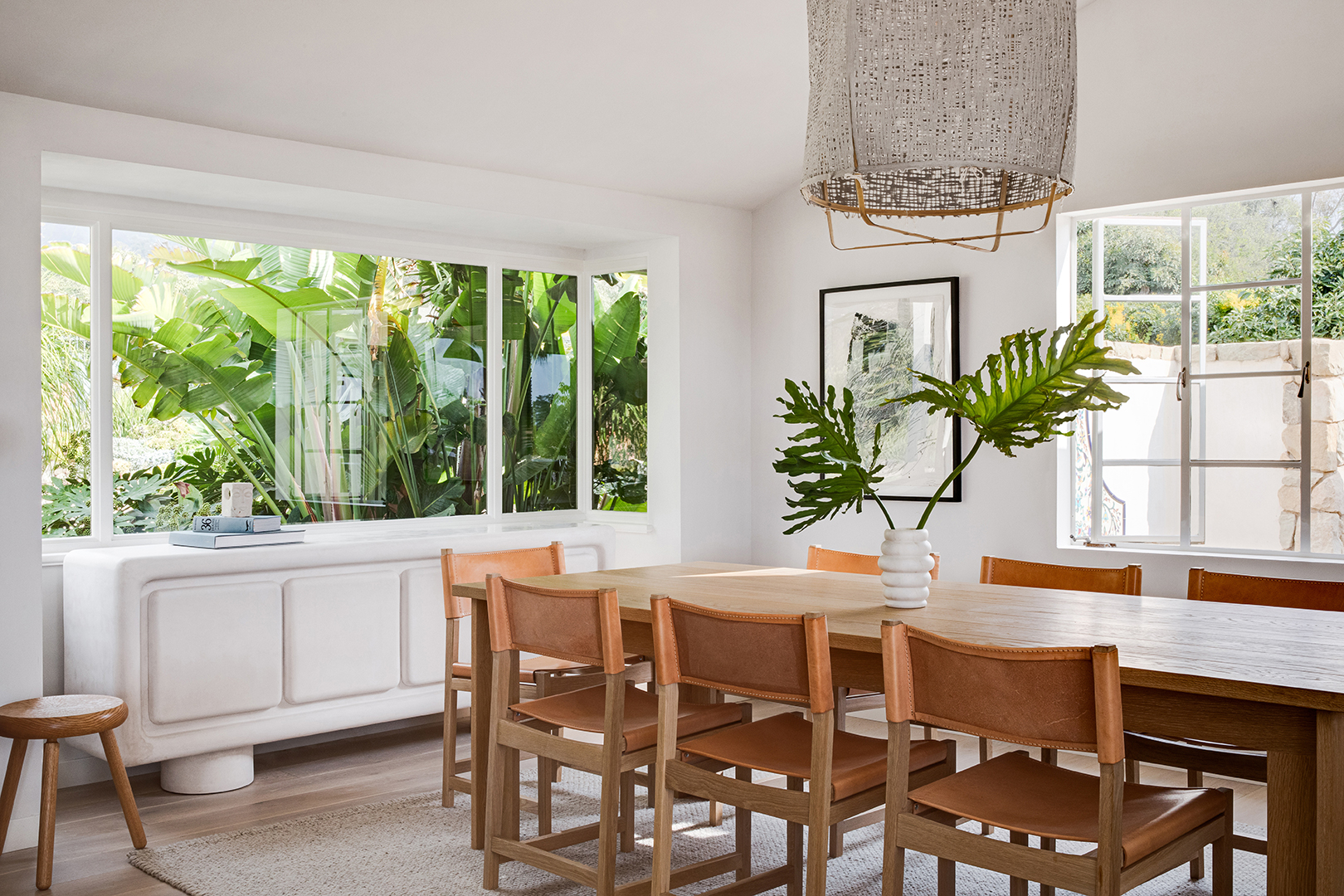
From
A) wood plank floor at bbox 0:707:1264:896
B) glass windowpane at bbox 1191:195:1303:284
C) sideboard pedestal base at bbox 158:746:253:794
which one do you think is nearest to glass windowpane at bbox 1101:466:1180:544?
glass windowpane at bbox 1191:195:1303:284

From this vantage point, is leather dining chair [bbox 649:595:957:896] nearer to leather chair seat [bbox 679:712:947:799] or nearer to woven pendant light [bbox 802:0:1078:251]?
leather chair seat [bbox 679:712:947:799]

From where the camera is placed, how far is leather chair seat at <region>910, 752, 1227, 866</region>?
2109 millimetres

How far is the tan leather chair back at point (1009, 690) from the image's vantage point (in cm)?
195

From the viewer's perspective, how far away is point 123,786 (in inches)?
136

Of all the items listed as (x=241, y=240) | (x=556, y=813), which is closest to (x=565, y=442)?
(x=241, y=240)

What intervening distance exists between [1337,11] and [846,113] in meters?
2.65

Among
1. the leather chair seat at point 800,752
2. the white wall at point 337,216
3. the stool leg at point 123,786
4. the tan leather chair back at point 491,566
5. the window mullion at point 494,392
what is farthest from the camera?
the window mullion at point 494,392

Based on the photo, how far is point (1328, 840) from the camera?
189cm

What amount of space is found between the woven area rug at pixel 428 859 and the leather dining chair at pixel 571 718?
0.20m

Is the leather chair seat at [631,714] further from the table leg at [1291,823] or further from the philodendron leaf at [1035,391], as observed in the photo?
the table leg at [1291,823]

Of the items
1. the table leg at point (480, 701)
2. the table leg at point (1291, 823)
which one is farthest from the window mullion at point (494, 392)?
the table leg at point (1291, 823)

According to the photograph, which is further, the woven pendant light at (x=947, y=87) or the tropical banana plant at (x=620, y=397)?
the tropical banana plant at (x=620, y=397)

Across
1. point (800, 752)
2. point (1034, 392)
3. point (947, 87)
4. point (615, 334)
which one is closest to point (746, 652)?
point (800, 752)

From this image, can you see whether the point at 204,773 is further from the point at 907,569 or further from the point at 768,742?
the point at 907,569
